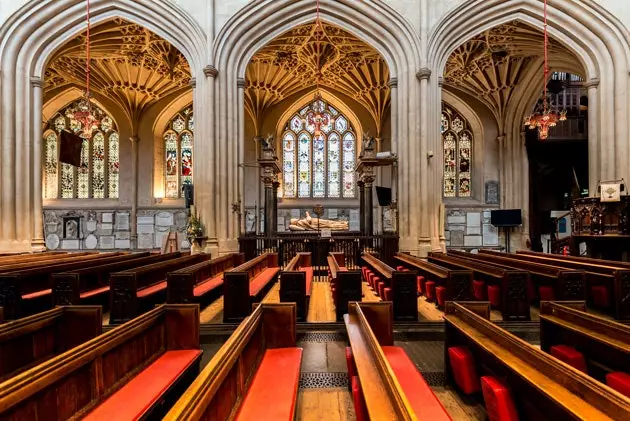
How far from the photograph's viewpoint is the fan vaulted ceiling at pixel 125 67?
1177 centimetres

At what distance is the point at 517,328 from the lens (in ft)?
14.7

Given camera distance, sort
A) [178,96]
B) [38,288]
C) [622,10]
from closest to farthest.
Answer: [38,288] < [622,10] < [178,96]

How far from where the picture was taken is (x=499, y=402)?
2.19m

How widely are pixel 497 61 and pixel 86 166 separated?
16.8 metres

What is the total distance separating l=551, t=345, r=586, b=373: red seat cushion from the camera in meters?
2.73

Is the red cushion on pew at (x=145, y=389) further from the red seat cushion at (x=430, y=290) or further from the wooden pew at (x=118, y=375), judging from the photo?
the red seat cushion at (x=430, y=290)

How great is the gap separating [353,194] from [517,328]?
12656 millimetres

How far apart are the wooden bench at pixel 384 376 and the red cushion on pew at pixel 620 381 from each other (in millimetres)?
1118

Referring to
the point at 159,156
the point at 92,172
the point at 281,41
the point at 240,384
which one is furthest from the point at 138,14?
the point at 240,384

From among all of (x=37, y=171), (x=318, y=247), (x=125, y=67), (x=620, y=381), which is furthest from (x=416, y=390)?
(x=125, y=67)

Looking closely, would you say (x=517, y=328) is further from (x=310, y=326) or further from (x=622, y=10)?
(x=622, y=10)

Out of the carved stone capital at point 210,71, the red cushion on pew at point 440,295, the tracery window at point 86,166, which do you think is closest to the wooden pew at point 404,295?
the red cushion on pew at point 440,295

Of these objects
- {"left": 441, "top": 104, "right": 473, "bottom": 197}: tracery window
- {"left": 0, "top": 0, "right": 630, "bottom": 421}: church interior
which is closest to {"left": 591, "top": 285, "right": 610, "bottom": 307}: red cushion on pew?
{"left": 0, "top": 0, "right": 630, "bottom": 421}: church interior

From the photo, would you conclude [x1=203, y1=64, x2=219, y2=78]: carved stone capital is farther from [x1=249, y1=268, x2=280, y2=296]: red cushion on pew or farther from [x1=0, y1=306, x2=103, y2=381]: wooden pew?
[x1=0, y1=306, x2=103, y2=381]: wooden pew
